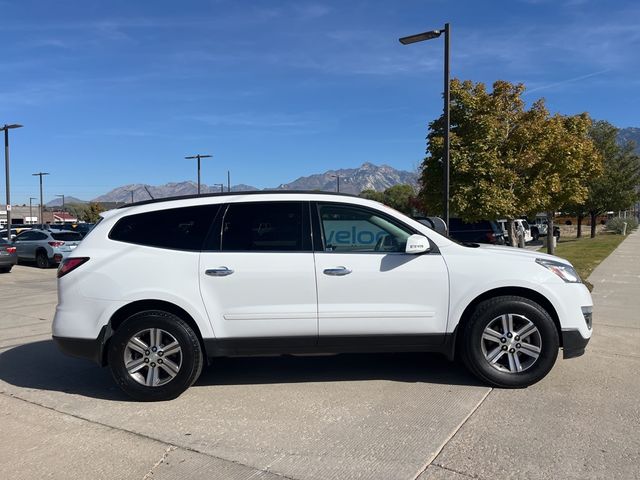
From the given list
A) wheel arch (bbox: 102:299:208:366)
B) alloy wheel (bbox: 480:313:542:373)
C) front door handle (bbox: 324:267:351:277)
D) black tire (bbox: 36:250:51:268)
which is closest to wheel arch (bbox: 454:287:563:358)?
alloy wheel (bbox: 480:313:542:373)

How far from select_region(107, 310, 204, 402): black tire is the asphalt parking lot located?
0.40ft

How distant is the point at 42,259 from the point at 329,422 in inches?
755

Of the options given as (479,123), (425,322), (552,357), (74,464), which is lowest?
(74,464)

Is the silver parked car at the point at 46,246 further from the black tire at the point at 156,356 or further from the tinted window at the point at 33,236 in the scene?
the black tire at the point at 156,356

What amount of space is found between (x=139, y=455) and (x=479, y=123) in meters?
12.5

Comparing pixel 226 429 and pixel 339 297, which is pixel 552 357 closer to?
pixel 339 297

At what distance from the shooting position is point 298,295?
15.5ft

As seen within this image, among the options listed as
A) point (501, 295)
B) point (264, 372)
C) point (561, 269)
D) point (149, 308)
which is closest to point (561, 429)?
point (501, 295)

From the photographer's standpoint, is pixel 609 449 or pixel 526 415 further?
pixel 526 415

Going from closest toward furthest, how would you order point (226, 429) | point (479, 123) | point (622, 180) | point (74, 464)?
point (74, 464) → point (226, 429) → point (479, 123) → point (622, 180)

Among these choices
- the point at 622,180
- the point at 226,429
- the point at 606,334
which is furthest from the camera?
the point at 622,180

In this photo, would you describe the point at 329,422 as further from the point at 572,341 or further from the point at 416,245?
the point at 572,341

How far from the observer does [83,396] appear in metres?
4.95

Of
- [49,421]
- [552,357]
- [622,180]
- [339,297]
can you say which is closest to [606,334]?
[552,357]
